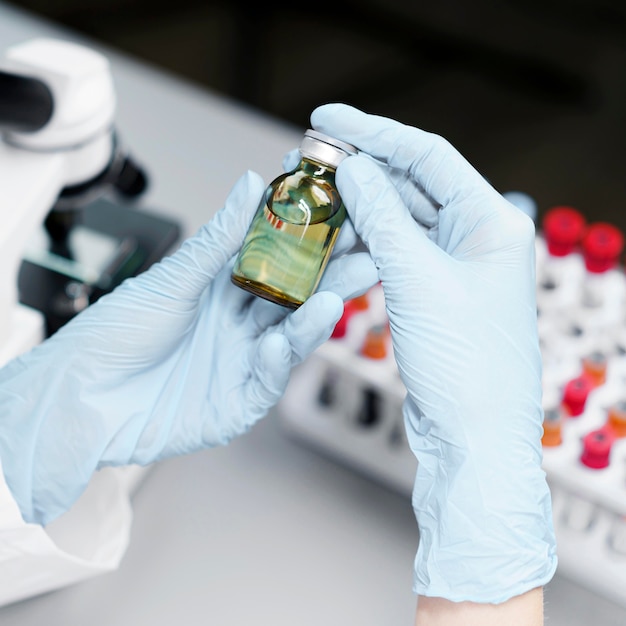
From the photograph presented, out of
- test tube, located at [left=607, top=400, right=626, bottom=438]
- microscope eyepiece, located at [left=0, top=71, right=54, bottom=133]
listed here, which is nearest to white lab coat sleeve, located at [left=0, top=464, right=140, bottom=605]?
A: microscope eyepiece, located at [left=0, top=71, right=54, bottom=133]

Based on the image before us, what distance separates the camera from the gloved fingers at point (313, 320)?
92 centimetres

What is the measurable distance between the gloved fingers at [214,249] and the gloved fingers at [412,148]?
12 centimetres

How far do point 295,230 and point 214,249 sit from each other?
0.46 feet

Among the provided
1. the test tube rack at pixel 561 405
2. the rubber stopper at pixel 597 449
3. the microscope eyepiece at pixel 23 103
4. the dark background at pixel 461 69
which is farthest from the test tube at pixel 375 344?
the dark background at pixel 461 69

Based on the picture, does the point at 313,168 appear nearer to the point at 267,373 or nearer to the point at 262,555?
the point at 267,373

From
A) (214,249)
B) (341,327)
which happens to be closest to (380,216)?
(214,249)

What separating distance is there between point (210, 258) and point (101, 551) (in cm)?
40

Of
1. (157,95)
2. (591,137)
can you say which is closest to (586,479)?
(591,137)

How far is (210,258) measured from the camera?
99 cm

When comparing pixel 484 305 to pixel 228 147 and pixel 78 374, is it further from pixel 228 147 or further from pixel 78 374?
pixel 228 147

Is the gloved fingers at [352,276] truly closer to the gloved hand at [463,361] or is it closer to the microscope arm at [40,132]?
the gloved hand at [463,361]

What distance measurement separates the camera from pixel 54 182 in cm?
111

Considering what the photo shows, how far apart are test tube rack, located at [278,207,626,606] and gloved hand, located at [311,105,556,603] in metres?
0.20

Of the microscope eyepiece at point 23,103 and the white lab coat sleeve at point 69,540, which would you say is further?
the microscope eyepiece at point 23,103
